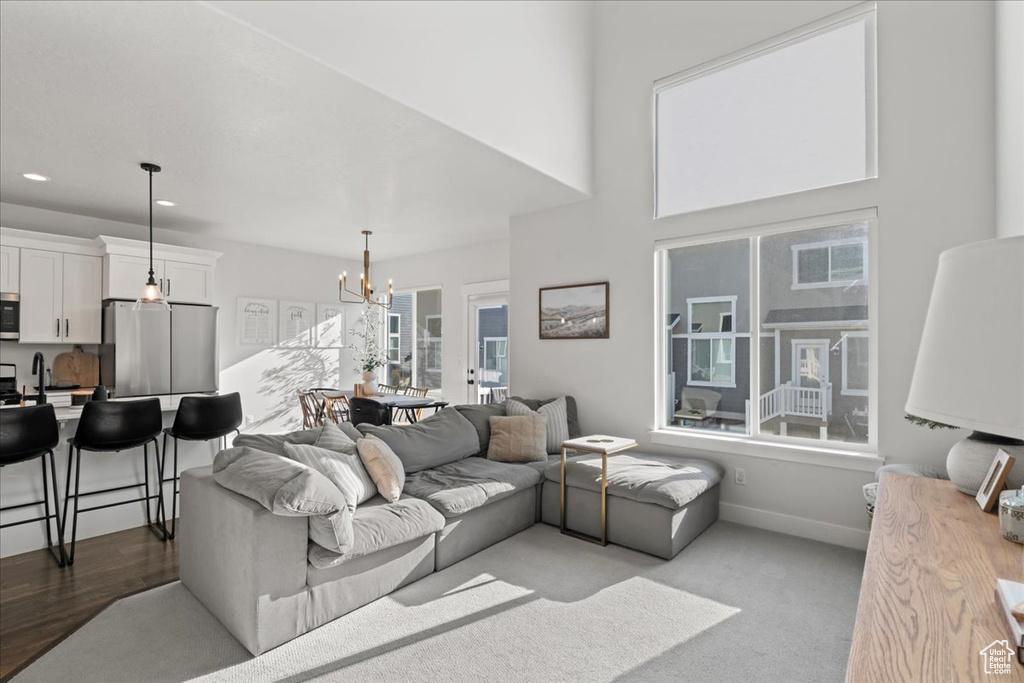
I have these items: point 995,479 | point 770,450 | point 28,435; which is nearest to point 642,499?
point 770,450

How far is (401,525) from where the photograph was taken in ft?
8.81

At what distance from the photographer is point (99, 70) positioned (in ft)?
7.95

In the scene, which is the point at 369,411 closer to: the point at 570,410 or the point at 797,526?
the point at 570,410

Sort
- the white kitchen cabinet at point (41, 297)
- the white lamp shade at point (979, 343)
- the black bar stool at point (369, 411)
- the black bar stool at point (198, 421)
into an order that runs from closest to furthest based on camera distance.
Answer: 1. the white lamp shade at point (979, 343)
2. the black bar stool at point (198, 421)
3. the white kitchen cabinet at point (41, 297)
4. the black bar stool at point (369, 411)

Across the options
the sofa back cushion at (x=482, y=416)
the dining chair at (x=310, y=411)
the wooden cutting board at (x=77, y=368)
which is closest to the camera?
the sofa back cushion at (x=482, y=416)

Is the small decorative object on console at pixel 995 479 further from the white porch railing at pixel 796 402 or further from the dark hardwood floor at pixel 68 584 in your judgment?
the dark hardwood floor at pixel 68 584

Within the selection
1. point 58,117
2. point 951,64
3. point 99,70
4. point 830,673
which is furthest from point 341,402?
point 951,64

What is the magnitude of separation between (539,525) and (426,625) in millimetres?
1488

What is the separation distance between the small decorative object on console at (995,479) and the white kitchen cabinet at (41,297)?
21.8ft

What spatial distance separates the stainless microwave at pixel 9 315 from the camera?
4.32 metres

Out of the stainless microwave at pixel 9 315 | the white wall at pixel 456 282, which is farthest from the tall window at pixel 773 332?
the stainless microwave at pixel 9 315

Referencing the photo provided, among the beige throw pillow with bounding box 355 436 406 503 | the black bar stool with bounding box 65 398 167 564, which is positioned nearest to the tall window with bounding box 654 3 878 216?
the beige throw pillow with bounding box 355 436 406 503

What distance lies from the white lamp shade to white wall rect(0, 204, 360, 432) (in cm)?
685

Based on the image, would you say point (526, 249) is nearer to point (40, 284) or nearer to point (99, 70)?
point (99, 70)
